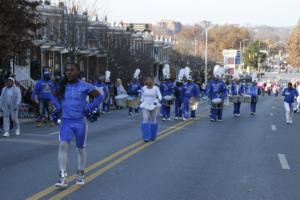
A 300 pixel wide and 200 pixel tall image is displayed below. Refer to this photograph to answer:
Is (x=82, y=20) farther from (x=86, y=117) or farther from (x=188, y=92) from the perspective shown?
(x=86, y=117)

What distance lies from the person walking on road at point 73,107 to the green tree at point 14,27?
15374 millimetres

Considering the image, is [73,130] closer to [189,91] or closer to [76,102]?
[76,102]

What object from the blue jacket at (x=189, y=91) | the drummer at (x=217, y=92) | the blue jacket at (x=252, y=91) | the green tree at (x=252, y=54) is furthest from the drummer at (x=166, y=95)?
the green tree at (x=252, y=54)

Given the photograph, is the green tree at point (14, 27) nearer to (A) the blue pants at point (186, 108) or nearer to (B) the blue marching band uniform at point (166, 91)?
(B) the blue marching band uniform at point (166, 91)

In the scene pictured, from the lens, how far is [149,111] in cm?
1617

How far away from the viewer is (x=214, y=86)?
25.2 metres

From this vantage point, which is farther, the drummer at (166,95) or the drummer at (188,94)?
the drummer at (188,94)

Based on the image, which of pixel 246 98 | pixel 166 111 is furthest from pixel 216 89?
pixel 246 98

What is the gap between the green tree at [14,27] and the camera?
24.3m

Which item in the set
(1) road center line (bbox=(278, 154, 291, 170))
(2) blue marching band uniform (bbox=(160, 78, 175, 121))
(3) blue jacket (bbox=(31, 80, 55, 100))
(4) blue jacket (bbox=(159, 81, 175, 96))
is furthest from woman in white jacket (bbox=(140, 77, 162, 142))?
(4) blue jacket (bbox=(159, 81, 175, 96))

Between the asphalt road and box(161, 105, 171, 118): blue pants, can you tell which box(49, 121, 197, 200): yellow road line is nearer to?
the asphalt road

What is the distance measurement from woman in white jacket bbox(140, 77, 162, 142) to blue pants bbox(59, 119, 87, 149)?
6679 mm

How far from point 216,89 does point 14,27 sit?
8.75m

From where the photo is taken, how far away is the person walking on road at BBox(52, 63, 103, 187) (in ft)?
29.9
